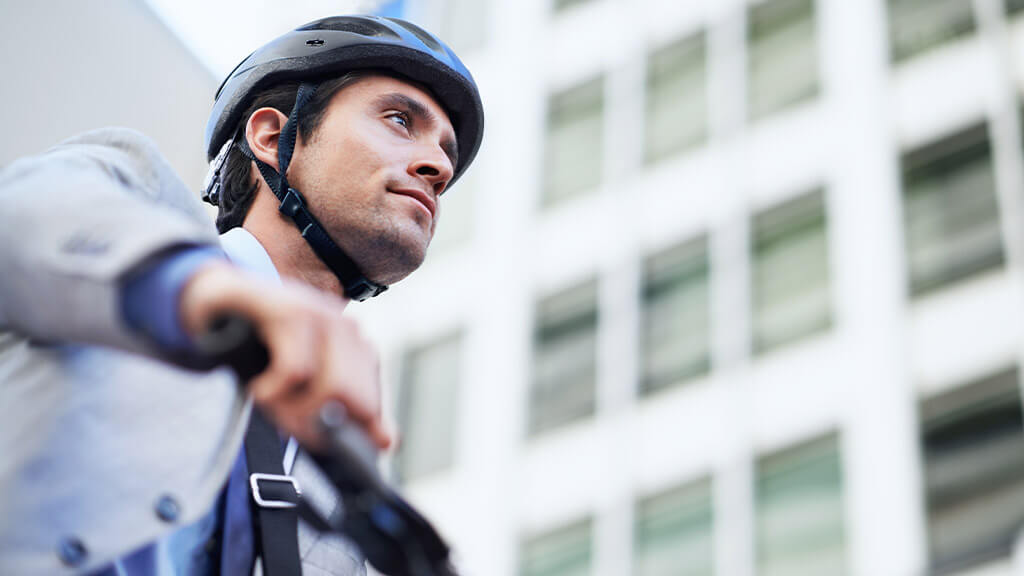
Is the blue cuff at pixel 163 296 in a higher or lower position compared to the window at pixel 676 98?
lower

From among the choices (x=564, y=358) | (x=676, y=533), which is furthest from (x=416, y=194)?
(x=564, y=358)

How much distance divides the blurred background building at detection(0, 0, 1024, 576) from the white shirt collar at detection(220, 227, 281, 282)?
1269 centimetres

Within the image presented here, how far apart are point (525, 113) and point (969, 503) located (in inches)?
438

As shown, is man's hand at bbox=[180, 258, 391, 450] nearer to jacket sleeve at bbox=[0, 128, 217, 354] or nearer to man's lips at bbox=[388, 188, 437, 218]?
jacket sleeve at bbox=[0, 128, 217, 354]

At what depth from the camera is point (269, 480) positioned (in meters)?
2.49

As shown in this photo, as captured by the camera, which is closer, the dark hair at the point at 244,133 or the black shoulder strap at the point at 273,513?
the black shoulder strap at the point at 273,513

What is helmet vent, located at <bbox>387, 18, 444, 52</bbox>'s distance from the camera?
11.8 ft

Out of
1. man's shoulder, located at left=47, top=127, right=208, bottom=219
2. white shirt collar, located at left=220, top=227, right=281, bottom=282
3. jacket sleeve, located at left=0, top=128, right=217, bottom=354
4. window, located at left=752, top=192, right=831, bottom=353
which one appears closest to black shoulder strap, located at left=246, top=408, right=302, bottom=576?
white shirt collar, located at left=220, top=227, right=281, bottom=282

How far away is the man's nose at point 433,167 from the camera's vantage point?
3154mm

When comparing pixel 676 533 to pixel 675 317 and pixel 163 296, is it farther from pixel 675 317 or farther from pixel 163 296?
pixel 163 296

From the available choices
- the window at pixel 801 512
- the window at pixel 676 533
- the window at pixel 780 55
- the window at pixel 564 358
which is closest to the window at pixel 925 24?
the window at pixel 780 55

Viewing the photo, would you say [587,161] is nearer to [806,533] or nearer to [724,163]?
[724,163]

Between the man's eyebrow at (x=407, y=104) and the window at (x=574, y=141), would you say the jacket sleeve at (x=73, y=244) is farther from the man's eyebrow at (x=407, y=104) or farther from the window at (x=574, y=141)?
the window at (x=574, y=141)

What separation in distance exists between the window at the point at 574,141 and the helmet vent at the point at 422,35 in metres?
19.0
